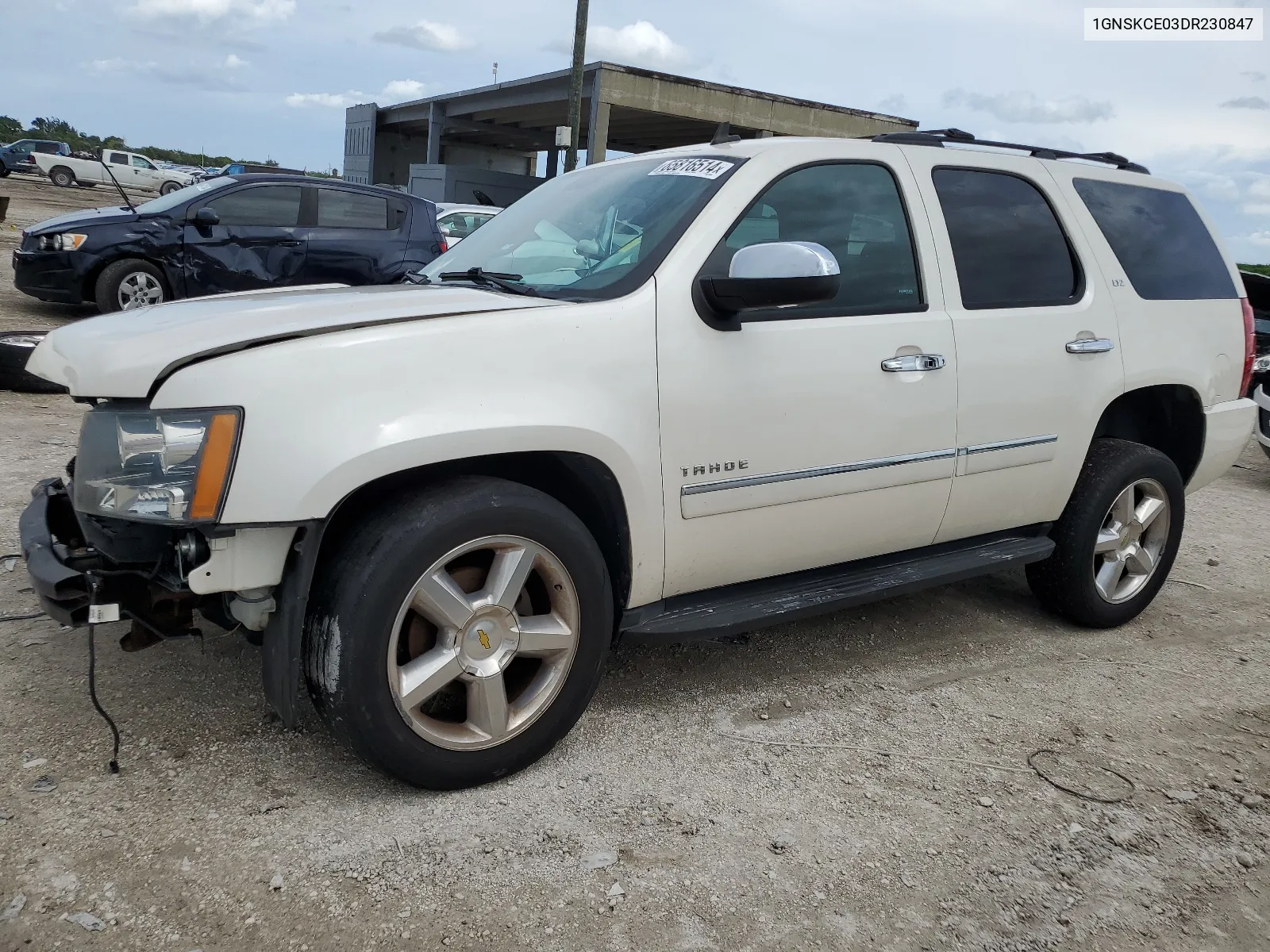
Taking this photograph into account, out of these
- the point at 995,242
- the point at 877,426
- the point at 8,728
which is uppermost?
the point at 995,242

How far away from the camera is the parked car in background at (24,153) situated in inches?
1479

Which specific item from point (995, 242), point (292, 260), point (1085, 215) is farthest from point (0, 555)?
point (292, 260)

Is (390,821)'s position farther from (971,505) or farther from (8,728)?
(971,505)

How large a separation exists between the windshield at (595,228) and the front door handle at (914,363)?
2.64 ft

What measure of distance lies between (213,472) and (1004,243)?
9.52ft

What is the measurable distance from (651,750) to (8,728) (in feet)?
6.03

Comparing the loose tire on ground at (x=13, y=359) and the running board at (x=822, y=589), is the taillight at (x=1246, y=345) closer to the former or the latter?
the running board at (x=822, y=589)

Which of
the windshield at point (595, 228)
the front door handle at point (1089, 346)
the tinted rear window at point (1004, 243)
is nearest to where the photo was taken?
the windshield at point (595, 228)

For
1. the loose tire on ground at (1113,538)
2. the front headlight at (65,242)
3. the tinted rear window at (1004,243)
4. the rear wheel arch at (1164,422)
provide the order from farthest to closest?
the front headlight at (65,242) < the rear wheel arch at (1164,422) < the loose tire on ground at (1113,538) < the tinted rear window at (1004,243)

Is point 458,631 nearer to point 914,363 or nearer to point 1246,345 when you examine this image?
point 914,363

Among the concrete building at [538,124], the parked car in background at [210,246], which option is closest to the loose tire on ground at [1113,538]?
the parked car in background at [210,246]

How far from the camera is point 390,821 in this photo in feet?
8.70

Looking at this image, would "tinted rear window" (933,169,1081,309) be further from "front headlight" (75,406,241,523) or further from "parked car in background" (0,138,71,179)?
"parked car in background" (0,138,71,179)

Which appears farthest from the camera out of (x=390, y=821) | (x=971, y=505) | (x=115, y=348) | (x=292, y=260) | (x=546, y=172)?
(x=546, y=172)
